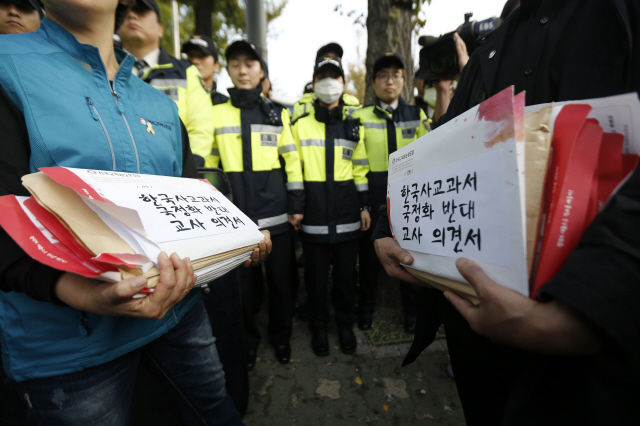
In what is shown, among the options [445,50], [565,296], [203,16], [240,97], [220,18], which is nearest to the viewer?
[565,296]

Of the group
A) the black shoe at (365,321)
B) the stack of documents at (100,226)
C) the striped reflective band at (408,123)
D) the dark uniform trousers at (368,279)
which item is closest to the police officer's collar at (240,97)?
the striped reflective band at (408,123)

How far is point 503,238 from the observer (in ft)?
1.97

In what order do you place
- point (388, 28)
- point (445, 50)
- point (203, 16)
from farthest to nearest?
1. point (203, 16)
2. point (388, 28)
3. point (445, 50)

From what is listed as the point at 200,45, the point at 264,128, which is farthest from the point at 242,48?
the point at 200,45

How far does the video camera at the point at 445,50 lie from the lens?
6.87 feet

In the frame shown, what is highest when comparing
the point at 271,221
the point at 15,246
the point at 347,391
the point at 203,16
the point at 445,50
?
the point at 203,16

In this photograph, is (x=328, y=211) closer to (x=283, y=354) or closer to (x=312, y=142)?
(x=312, y=142)

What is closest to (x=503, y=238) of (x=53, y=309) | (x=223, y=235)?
(x=223, y=235)

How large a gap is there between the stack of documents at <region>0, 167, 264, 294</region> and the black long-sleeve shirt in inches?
3.9

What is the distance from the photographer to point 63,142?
88cm

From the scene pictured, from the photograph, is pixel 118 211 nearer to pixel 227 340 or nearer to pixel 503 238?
pixel 503 238

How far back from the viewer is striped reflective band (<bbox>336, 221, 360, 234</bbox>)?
112 inches

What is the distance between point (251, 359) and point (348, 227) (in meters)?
1.48

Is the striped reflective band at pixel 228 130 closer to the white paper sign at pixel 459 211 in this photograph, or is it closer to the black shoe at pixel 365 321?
the white paper sign at pixel 459 211
